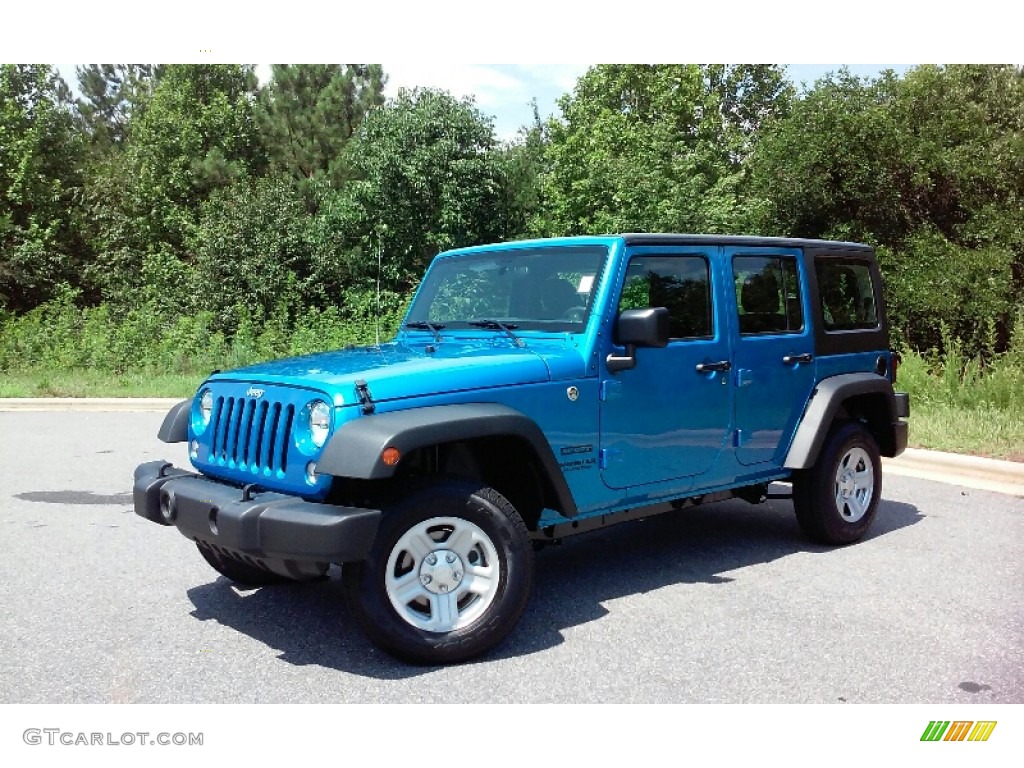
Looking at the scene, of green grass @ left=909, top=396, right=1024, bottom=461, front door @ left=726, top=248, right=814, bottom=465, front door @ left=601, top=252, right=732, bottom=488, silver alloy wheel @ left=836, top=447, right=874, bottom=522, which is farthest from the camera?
green grass @ left=909, top=396, right=1024, bottom=461

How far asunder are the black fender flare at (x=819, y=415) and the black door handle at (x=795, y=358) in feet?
0.74

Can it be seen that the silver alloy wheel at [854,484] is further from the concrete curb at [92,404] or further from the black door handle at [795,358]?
the concrete curb at [92,404]

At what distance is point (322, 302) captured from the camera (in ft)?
87.8

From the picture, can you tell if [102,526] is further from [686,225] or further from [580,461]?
[686,225]

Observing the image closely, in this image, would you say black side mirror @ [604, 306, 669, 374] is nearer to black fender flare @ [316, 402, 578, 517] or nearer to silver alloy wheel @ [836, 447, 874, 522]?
black fender flare @ [316, 402, 578, 517]

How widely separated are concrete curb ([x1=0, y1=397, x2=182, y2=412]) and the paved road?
25.4ft

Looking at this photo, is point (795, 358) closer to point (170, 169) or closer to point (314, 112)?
point (314, 112)

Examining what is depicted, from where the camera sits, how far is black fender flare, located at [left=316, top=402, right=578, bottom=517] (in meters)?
3.77

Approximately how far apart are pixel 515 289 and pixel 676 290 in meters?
0.89

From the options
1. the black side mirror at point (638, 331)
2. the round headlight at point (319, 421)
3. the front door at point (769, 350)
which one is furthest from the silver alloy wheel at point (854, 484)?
the round headlight at point (319, 421)

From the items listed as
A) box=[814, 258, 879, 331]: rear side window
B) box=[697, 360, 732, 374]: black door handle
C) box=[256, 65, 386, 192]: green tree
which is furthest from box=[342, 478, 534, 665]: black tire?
box=[256, 65, 386, 192]: green tree

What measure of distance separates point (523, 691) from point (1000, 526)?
4483 mm

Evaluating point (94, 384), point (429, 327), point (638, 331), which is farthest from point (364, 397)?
point (94, 384)

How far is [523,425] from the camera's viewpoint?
429cm
